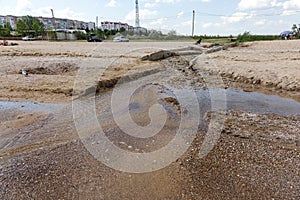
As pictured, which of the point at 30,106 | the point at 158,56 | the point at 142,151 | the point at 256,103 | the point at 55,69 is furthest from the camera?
the point at 158,56

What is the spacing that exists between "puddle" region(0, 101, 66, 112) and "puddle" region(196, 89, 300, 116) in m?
4.38

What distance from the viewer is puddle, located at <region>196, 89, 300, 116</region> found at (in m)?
5.85

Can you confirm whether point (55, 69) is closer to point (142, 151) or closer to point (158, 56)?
point (158, 56)

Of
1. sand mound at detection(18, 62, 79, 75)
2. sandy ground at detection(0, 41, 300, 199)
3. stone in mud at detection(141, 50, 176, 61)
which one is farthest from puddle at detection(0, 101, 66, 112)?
stone in mud at detection(141, 50, 176, 61)

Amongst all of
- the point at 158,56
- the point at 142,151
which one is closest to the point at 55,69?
the point at 158,56

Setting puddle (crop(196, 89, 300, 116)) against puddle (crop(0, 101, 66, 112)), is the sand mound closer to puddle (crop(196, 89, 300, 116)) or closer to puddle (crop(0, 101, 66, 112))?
puddle (crop(0, 101, 66, 112))

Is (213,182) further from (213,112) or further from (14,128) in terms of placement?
(14,128)

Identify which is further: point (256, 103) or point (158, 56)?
point (158, 56)

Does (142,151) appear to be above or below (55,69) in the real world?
below

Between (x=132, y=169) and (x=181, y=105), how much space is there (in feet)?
Result: 11.0

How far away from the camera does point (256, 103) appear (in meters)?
6.53

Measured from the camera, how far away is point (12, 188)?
2.83 meters

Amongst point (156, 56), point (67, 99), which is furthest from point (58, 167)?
point (156, 56)

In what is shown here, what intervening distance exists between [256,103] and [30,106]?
6928 millimetres
